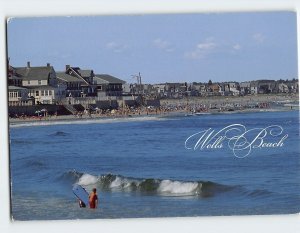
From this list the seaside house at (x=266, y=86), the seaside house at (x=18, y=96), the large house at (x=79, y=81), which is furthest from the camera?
the seaside house at (x=266, y=86)

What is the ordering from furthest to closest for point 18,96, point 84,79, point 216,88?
1. point 216,88
2. point 84,79
3. point 18,96

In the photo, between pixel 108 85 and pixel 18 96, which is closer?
pixel 18 96

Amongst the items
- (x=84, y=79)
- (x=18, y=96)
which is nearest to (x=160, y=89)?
(x=84, y=79)

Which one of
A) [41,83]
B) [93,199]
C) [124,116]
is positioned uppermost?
[41,83]

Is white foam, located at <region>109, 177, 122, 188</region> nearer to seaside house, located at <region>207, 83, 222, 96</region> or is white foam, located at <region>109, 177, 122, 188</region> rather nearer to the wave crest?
the wave crest

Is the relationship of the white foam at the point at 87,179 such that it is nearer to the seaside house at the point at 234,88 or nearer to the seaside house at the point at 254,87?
the seaside house at the point at 234,88

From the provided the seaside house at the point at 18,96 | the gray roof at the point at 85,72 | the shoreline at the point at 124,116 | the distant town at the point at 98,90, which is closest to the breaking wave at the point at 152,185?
the shoreline at the point at 124,116

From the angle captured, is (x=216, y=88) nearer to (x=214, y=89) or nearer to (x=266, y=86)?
(x=214, y=89)

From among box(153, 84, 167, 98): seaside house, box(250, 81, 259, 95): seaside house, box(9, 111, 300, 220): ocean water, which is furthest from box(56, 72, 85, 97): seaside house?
box(250, 81, 259, 95): seaside house
